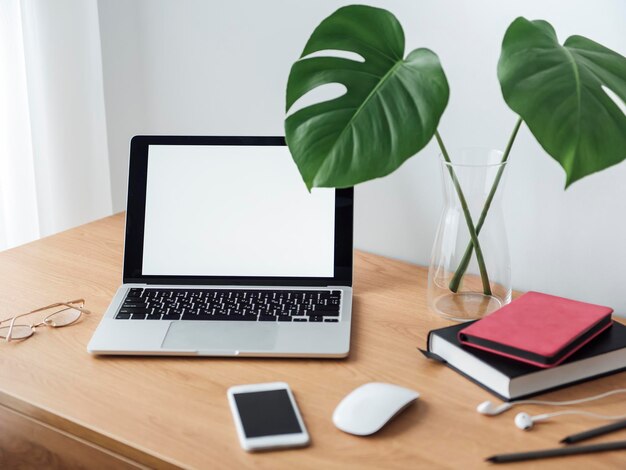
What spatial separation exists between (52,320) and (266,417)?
0.40 m

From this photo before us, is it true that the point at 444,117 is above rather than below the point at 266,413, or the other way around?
above

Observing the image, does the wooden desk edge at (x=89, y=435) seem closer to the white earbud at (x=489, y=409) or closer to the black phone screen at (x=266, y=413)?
the black phone screen at (x=266, y=413)

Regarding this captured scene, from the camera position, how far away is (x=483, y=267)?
110 cm

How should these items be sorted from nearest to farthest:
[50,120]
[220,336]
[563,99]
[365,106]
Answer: [563,99]
[365,106]
[220,336]
[50,120]

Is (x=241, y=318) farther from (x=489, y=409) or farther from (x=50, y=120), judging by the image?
(x=50, y=120)

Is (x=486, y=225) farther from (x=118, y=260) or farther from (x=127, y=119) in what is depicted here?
(x=127, y=119)

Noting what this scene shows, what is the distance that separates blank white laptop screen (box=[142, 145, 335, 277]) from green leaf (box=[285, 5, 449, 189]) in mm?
255

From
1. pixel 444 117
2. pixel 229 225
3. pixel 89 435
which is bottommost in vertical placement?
pixel 89 435

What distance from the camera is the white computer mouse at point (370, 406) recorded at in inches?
32.8

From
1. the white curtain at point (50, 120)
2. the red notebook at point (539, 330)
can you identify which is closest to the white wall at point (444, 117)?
the white curtain at point (50, 120)

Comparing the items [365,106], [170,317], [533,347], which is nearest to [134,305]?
[170,317]

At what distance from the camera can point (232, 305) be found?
1.11 meters

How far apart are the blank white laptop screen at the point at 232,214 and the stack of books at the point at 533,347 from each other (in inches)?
11.2

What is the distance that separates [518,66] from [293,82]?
283mm
